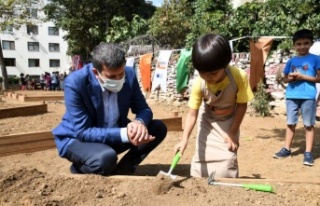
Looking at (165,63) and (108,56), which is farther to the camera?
(165,63)

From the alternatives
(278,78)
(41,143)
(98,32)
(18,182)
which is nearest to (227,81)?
(18,182)

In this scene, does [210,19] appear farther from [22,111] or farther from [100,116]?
[100,116]

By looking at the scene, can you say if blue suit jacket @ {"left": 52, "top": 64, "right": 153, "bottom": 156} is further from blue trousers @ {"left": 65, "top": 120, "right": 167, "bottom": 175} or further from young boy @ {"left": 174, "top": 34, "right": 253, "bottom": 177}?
young boy @ {"left": 174, "top": 34, "right": 253, "bottom": 177}

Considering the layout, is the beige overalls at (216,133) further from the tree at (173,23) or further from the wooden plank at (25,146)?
the tree at (173,23)

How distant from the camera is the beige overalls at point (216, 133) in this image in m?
2.56

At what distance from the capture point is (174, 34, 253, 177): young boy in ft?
8.15

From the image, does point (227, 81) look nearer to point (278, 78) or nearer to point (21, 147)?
point (278, 78)

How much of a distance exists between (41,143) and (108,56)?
7.23ft

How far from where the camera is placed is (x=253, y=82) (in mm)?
7656

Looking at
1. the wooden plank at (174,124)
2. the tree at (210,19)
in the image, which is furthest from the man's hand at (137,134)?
the tree at (210,19)

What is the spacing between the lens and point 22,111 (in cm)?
723

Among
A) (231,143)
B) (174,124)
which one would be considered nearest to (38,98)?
(174,124)

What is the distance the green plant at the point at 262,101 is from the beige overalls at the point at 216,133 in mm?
5138

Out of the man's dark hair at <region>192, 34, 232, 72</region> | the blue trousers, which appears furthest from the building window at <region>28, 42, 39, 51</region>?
the man's dark hair at <region>192, 34, 232, 72</region>
